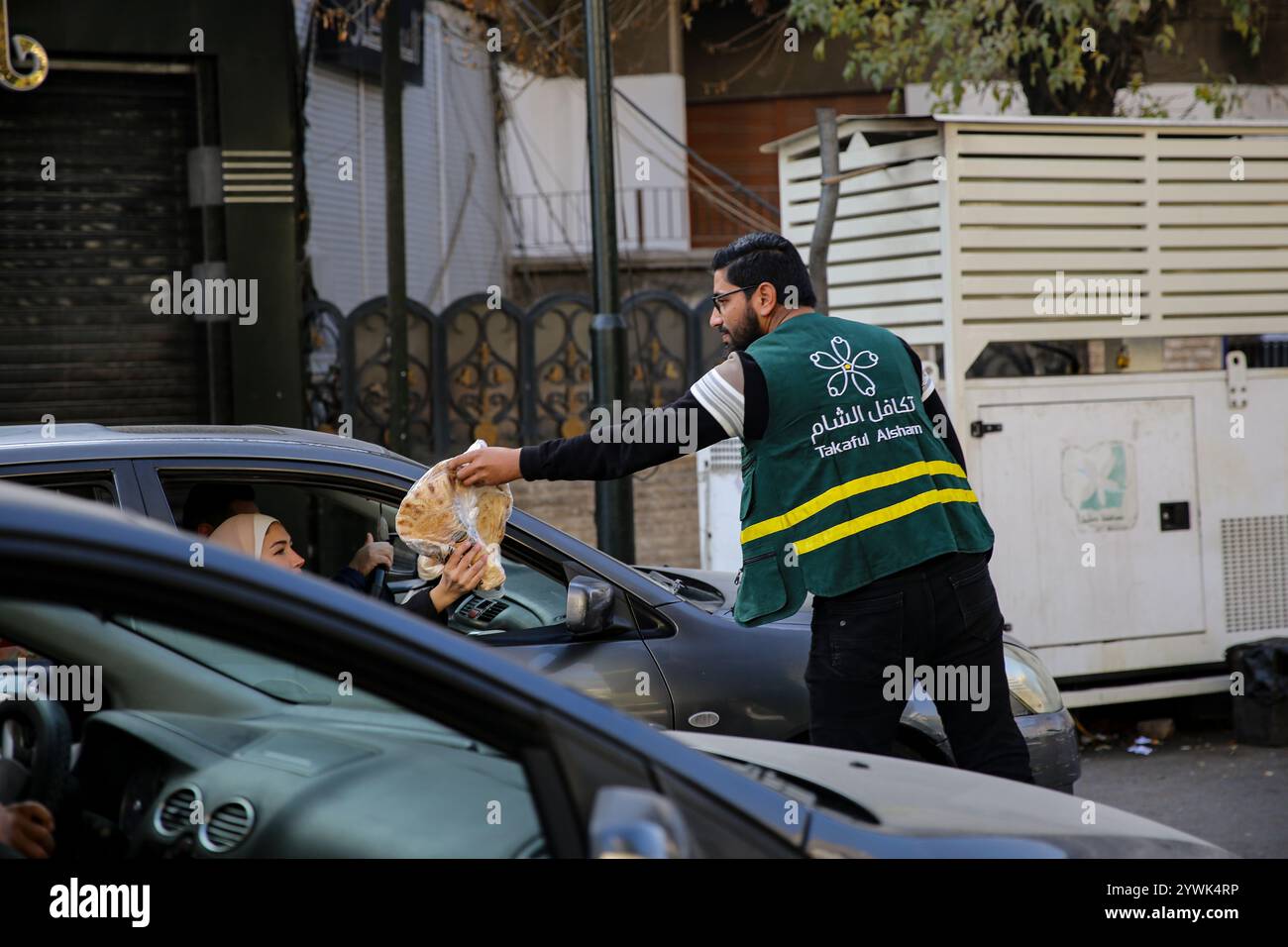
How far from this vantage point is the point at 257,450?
398 centimetres

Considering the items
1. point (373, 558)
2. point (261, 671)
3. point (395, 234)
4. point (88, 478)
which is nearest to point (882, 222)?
point (395, 234)

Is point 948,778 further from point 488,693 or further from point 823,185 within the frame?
point 823,185

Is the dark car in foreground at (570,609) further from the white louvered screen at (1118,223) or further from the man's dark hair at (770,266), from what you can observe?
the white louvered screen at (1118,223)

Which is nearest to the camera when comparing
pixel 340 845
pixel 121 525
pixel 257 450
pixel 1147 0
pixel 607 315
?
pixel 121 525

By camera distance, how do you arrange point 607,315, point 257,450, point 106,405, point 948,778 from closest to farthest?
point 948,778 < point 257,450 < point 607,315 < point 106,405

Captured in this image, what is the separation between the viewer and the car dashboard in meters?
2.02

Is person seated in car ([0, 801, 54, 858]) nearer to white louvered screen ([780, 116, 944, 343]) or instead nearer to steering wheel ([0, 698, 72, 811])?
steering wheel ([0, 698, 72, 811])

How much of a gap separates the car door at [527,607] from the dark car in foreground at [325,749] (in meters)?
1.48

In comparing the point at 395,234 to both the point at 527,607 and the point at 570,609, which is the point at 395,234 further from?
the point at 570,609

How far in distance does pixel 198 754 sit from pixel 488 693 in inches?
23.8

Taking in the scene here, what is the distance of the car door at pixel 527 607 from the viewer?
3.91 meters

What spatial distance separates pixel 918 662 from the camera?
400 centimetres
